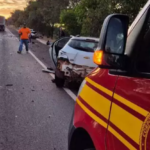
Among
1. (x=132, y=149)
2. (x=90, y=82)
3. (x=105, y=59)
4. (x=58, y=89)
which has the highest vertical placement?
(x=105, y=59)

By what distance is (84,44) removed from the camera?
31.3 ft

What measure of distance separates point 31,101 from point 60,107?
82cm

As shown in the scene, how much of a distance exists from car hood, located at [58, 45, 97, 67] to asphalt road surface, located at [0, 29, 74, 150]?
0.95 meters

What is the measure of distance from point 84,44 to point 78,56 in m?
0.58

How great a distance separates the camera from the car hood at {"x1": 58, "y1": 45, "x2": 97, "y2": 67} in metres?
9.01

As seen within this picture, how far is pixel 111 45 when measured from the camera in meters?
2.31

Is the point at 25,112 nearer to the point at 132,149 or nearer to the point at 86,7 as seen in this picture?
the point at 132,149

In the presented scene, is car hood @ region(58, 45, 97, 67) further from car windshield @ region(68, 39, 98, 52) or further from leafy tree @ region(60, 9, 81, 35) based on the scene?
leafy tree @ region(60, 9, 81, 35)

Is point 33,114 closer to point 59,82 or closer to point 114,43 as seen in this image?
point 59,82

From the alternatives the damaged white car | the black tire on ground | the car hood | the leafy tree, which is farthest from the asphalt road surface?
the leafy tree

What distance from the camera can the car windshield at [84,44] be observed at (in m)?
9.39

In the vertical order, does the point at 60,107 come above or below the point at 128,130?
below

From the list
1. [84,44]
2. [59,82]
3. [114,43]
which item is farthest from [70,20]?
[114,43]

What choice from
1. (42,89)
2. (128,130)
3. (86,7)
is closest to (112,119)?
(128,130)
